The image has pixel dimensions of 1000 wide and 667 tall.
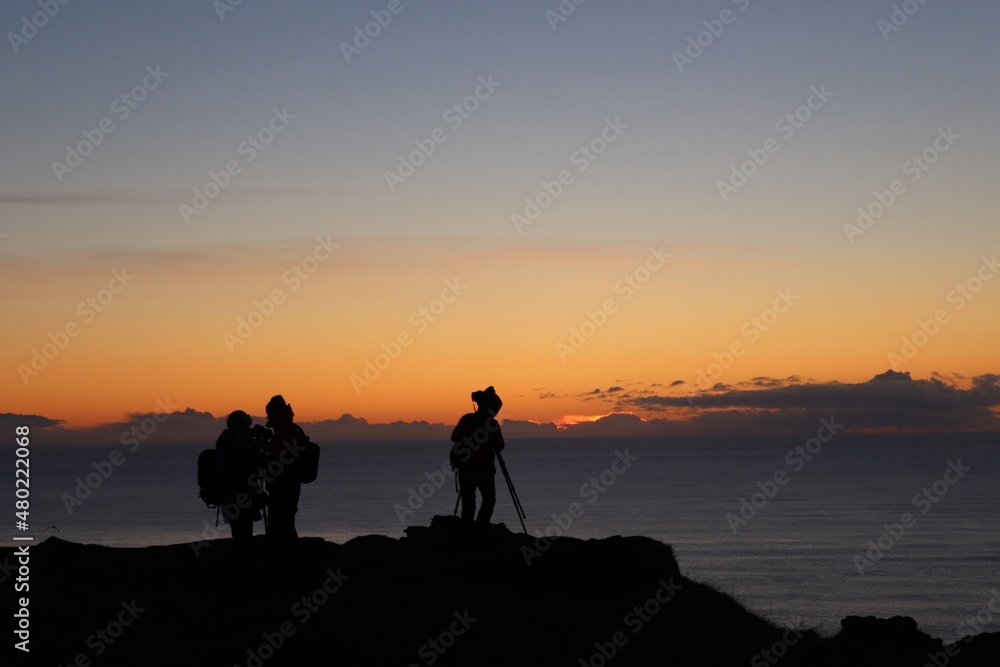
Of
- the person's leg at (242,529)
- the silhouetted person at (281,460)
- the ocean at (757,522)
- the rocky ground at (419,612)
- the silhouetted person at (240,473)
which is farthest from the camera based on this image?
the ocean at (757,522)

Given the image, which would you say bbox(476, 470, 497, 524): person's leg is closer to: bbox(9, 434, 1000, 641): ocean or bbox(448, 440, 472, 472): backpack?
bbox(448, 440, 472, 472): backpack

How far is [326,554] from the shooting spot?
16.3 metres

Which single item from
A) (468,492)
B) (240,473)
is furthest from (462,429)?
(240,473)

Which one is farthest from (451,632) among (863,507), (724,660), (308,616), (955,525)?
(863,507)

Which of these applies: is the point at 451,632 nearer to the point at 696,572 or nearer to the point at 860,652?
the point at 860,652

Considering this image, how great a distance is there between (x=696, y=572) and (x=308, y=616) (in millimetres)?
50834

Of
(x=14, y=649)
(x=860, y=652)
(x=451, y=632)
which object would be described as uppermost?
(x=14, y=649)

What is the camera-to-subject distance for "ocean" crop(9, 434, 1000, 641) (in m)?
54.7

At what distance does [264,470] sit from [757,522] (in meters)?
82.6

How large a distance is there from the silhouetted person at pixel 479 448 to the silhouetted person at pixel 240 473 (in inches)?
135

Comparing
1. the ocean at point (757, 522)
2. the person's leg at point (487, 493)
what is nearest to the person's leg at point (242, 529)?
the person's leg at point (487, 493)

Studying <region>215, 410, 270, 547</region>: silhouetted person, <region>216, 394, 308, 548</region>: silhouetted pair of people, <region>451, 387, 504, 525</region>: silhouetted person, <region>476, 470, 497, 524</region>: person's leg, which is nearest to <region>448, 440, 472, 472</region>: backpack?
<region>451, 387, 504, 525</region>: silhouetted person

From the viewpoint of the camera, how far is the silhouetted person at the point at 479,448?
16.4 metres

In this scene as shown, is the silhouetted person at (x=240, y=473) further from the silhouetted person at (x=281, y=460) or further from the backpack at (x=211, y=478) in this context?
the silhouetted person at (x=281, y=460)
